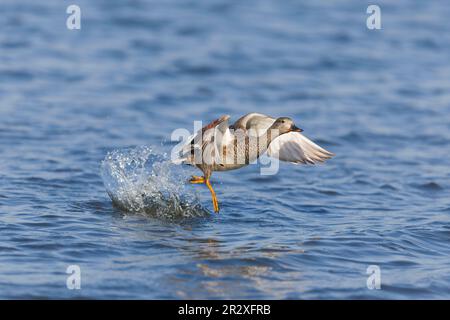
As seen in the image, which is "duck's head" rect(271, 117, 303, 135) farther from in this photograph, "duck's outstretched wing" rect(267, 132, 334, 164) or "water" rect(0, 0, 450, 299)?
"water" rect(0, 0, 450, 299)

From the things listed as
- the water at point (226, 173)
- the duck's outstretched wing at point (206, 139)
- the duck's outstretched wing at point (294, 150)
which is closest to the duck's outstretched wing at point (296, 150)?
the duck's outstretched wing at point (294, 150)

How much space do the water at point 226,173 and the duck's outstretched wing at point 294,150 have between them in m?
0.74

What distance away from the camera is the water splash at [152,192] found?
30.1ft

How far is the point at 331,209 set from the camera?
9922 mm

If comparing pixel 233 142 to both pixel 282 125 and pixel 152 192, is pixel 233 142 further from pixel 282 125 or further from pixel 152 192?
pixel 152 192

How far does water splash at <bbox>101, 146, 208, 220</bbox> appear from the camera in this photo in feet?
30.1

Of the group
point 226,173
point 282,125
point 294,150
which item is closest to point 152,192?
point 294,150

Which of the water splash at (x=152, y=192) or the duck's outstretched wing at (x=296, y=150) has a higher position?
the duck's outstretched wing at (x=296, y=150)

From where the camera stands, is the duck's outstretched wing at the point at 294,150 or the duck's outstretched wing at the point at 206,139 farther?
the duck's outstretched wing at the point at 294,150

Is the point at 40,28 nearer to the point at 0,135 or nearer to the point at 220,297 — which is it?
the point at 0,135

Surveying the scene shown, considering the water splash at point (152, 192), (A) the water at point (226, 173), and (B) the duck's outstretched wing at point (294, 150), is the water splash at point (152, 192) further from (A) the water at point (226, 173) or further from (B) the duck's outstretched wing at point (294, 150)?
(B) the duck's outstretched wing at point (294, 150)

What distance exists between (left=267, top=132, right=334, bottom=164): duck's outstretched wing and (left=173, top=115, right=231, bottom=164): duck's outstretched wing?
1.07 m

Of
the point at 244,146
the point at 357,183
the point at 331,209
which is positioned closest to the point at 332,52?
the point at 357,183

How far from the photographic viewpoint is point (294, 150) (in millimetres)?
9281
